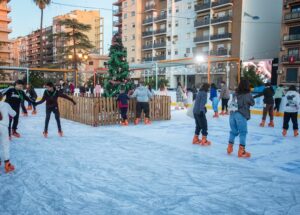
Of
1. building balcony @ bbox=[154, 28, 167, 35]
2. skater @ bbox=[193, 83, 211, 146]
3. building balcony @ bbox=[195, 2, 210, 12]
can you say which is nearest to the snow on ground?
skater @ bbox=[193, 83, 211, 146]

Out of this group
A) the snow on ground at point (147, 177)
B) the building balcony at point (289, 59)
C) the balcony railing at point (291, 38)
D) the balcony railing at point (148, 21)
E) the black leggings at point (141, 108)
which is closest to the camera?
the snow on ground at point (147, 177)

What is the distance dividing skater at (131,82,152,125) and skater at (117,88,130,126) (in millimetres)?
451

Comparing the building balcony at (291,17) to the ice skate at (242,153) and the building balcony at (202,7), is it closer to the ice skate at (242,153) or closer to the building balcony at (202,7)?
the building balcony at (202,7)

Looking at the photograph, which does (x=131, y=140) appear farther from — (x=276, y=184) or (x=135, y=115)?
(x=276, y=184)

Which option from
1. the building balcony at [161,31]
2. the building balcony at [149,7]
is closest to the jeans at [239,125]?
the building balcony at [161,31]

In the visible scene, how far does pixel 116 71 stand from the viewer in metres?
11.8

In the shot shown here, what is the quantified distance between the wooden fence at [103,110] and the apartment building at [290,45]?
94.0 ft

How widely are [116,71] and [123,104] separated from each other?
1941 millimetres

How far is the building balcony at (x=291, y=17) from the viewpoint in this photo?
117ft

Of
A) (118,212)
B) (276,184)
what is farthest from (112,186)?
(276,184)

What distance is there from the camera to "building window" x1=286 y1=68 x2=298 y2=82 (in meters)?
36.4

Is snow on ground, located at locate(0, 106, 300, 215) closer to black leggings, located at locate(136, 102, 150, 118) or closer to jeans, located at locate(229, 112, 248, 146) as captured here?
jeans, located at locate(229, 112, 248, 146)

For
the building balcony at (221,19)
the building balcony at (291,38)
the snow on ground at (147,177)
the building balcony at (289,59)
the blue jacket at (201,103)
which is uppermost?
the building balcony at (221,19)

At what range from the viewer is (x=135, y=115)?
11.1 m
